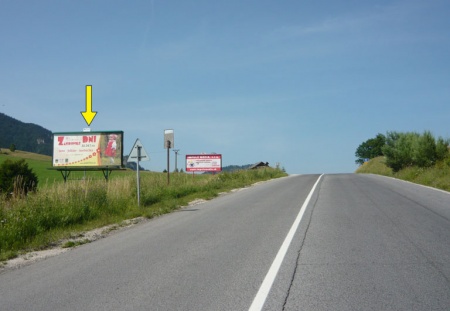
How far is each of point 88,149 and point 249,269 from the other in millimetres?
26022

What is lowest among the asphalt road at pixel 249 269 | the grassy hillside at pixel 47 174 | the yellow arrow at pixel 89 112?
the asphalt road at pixel 249 269

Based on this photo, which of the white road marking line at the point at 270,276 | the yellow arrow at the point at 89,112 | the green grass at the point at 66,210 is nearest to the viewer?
the white road marking line at the point at 270,276

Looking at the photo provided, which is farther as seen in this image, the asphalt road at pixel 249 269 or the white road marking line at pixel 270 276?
the asphalt road at pixel 249 269

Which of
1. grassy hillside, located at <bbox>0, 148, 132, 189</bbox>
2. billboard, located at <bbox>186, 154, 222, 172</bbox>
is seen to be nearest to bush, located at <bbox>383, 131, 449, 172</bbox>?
billboard, located at <bbox>186, 154, 222, 172</bbox>

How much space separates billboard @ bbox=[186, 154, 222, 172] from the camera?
51.8m

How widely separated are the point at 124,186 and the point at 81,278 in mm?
13586

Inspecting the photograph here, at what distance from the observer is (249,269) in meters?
7.14

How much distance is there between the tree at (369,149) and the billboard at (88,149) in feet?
371

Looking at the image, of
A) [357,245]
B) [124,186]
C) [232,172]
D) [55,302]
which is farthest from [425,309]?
[232,172]

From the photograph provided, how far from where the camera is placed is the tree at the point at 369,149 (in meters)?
133

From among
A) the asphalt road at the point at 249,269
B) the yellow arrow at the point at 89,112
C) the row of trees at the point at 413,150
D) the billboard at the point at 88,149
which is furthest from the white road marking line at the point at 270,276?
the row of trees at the point at 413,150

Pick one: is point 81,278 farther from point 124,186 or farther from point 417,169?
point 417,169

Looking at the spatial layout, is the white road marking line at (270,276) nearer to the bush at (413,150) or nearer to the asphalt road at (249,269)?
the asphalt road at (249,269)

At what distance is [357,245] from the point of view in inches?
346
